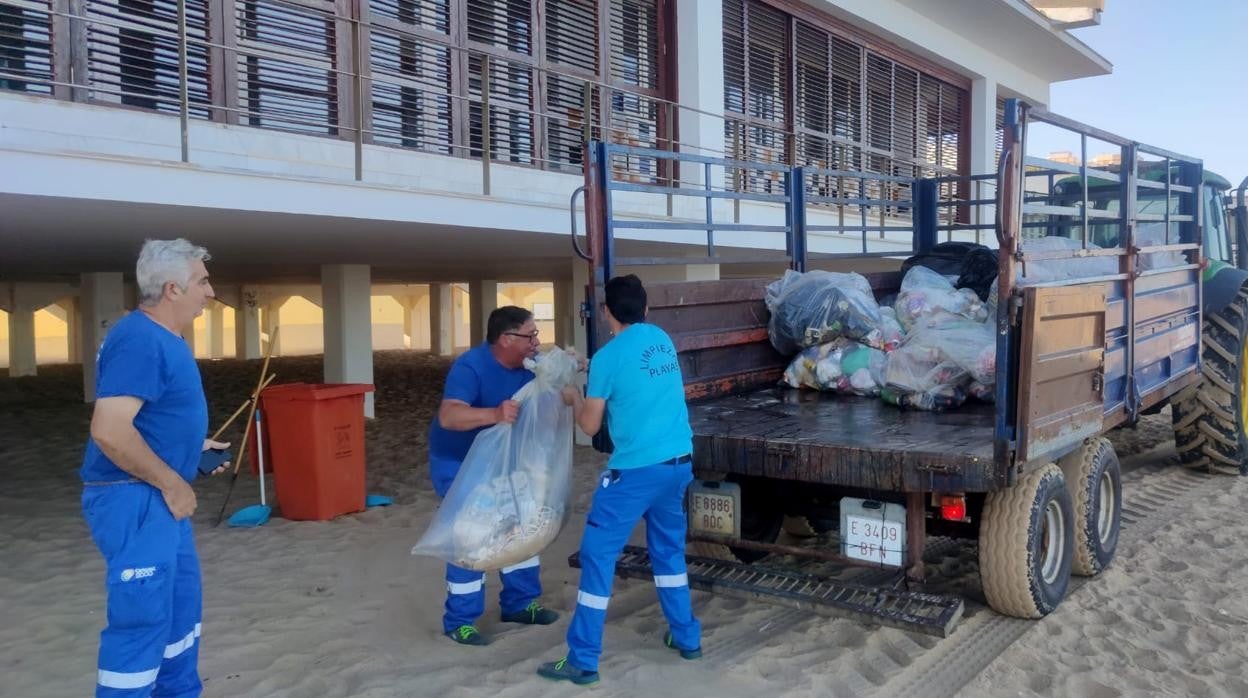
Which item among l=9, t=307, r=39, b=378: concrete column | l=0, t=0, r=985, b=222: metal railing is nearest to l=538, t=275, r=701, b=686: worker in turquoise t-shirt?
l=0, t=0, r=985, b=222: metal railing

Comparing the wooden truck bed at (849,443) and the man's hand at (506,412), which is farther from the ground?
the man's hand at (506,412)

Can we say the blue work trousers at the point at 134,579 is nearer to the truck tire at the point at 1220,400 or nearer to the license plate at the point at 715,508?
the license plate at the point at 715,508

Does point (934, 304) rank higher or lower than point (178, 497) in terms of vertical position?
higher

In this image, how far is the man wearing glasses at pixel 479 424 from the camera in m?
4.08

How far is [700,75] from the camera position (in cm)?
1001

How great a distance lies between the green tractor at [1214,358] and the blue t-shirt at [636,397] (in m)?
4.47

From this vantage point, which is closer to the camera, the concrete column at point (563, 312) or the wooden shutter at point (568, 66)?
the wooden shutter at point (568, 66)

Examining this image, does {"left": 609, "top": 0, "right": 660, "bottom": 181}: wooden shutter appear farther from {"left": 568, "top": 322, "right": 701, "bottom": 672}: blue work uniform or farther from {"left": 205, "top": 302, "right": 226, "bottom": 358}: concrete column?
{"left": 205, "top": 302, "right": 226, "bottom": 358}: concrete column

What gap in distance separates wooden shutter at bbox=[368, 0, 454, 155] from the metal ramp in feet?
16.5

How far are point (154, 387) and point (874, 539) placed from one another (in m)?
2.64

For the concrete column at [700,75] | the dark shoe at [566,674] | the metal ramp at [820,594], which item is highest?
the concrete column at [700,75]

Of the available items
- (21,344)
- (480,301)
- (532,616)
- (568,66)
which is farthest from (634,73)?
(21,344)

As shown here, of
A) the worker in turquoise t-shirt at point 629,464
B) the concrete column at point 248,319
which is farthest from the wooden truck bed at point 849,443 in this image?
the concrete column at point 248,319

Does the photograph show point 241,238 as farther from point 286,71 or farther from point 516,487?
point 516,487
